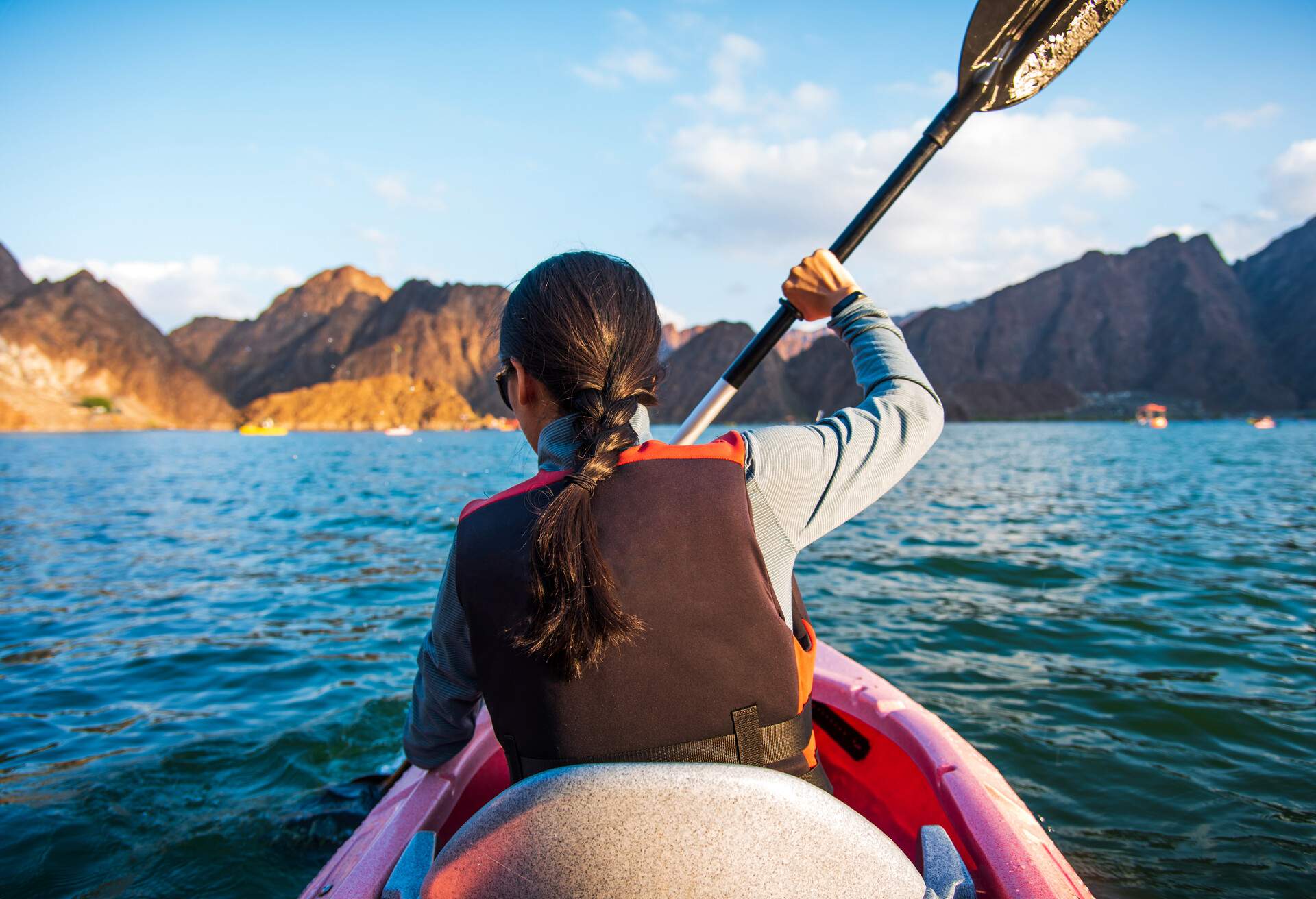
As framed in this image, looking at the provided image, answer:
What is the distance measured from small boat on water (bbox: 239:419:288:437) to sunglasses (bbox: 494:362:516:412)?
4385 inches

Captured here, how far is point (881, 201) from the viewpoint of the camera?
2.14m

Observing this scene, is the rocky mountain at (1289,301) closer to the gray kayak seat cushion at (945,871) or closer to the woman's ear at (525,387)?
the gray kayak seat cushion at (945,871)

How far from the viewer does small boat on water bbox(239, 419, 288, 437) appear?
4075 inches

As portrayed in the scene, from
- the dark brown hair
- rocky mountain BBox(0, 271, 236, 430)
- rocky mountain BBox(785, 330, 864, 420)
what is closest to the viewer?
the dark brown hair

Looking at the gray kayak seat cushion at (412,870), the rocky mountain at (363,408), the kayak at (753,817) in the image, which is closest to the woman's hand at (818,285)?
the kayak at (753,817)

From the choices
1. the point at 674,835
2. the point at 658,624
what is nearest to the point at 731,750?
the point at 658,624

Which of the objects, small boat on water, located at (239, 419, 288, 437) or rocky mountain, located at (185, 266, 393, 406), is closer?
small boat on water, located at (239, 419, 288, 437)

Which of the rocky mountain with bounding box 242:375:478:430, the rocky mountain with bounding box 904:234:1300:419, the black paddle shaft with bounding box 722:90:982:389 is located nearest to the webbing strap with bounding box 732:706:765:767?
the black paddle shaft with bounding box 722:90:982:389

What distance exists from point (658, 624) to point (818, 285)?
102 centimetres

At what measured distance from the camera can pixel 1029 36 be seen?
235 centimetres

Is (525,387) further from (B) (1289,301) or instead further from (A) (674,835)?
(B) (1289,301)

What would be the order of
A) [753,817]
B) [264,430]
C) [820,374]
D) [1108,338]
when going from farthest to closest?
[1108,338], [264,430], [820,374], [753,817]

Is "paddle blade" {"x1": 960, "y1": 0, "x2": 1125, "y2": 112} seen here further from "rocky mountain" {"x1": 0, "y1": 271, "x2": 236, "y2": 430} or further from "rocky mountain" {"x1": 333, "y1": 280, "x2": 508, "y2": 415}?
"rocky mountain" {"x1": 0, "y1": 271, "x2": 236, "y2": 430}

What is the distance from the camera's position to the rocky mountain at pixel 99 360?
11869 cm
